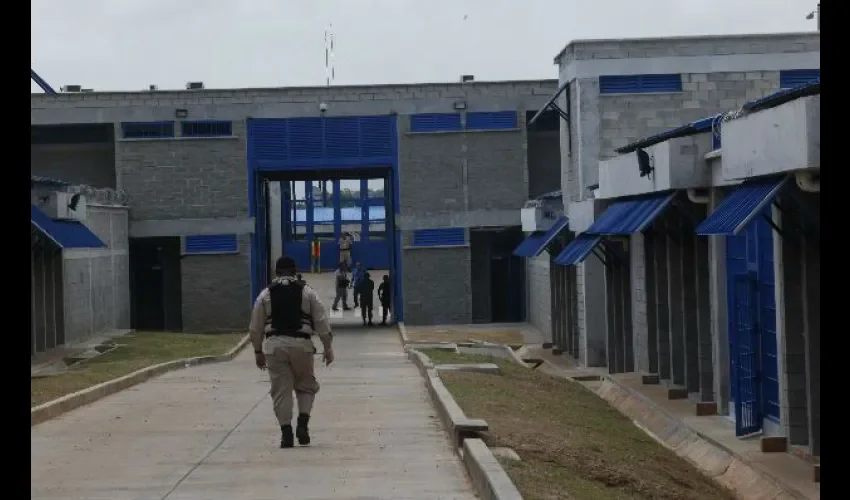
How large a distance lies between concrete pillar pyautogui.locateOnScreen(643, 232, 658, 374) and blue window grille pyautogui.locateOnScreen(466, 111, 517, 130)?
2042 cm

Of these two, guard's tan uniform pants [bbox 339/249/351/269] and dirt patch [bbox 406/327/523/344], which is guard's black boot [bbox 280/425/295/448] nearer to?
dirt patch [bbox 406/327/523/344]

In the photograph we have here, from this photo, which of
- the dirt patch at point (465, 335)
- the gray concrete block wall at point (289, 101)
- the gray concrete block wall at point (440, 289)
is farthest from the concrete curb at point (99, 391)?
the gray concrete block wall at point (289, 101)

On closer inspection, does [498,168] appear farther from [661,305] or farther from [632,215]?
[632,215]

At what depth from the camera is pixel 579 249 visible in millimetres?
29328

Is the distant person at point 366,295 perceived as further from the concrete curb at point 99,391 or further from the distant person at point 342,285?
the concrete curb at point 99,391

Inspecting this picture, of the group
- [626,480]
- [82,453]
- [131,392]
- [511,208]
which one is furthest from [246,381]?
[511,208]

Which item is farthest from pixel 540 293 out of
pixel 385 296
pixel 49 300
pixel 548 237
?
pixel 49 300

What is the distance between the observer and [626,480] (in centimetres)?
1402

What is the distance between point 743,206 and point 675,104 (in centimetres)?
1744

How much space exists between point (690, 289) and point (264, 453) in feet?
34.6

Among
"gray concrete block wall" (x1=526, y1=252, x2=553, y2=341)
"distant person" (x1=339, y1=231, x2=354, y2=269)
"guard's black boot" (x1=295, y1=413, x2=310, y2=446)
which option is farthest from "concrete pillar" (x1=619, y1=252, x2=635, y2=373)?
"distant person" (x1=339, y1=231, x2=354, y2=269)

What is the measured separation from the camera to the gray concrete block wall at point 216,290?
46.8 meters

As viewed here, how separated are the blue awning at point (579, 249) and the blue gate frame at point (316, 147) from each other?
55.5 feet

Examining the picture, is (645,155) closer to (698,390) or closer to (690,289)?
(690,289)
